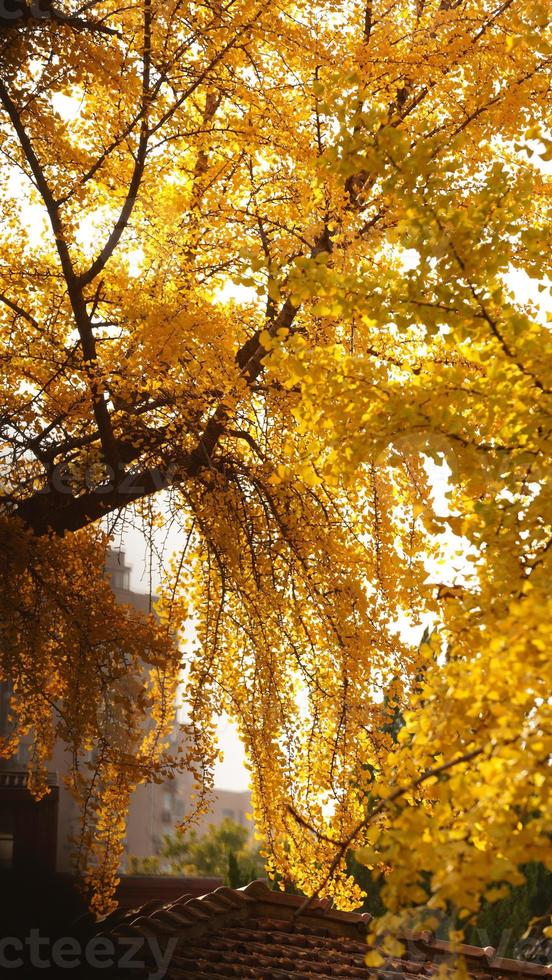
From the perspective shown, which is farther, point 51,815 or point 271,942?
point 51,815

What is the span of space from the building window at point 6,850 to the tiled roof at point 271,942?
7033mm

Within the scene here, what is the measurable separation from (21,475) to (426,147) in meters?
3.79

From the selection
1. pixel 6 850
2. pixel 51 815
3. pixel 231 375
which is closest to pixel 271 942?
pixel 231 375

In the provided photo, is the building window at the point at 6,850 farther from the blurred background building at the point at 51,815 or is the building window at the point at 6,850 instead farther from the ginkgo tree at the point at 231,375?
the ginkgo tree at the point at 231,375

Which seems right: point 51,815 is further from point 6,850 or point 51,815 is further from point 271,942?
point 271,942

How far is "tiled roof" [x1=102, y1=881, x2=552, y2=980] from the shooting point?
13.2 ft

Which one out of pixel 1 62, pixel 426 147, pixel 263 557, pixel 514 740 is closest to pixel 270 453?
pixel 263 557

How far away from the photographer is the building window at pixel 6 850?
11078 mm

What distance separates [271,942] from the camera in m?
4.54

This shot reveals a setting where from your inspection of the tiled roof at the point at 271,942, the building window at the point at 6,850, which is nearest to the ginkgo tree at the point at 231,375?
the tiled roof at the point at 271,942

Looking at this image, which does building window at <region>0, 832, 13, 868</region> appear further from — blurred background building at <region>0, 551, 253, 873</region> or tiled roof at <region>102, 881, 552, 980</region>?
tiled roof at <region>102, 881, 552, 980</region>

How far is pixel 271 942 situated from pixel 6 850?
7.83 meters

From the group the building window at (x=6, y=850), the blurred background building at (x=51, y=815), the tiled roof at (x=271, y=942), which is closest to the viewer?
the tiled roof at (x=271, y=942)

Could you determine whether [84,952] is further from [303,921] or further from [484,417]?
[484,417]
